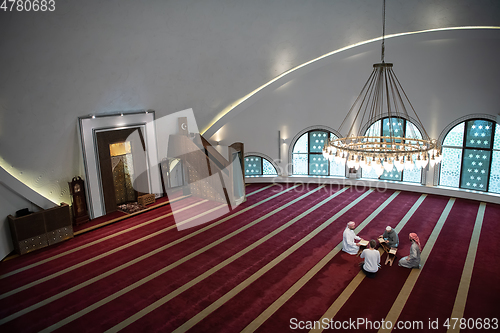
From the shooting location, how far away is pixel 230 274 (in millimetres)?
6402

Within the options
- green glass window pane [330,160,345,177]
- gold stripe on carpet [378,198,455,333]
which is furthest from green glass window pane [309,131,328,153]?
gold stripe on carpet [378,198,455,333]

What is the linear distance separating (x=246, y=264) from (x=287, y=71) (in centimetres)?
542

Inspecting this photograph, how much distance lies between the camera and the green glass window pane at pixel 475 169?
9711 mm

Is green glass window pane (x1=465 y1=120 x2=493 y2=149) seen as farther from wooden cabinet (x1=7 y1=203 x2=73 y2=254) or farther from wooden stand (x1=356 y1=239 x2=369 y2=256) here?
wooden cabinet (x1=7 y1=203 x2=73 y2=254)

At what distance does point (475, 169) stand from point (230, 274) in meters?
7.90

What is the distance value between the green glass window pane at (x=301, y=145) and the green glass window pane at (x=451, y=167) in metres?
4.20

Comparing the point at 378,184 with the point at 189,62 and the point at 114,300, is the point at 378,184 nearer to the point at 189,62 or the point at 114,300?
the point at 189,62

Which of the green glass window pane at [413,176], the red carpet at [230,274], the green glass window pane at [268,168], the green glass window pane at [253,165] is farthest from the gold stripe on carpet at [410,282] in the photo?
the green glass window pane at [253,165]

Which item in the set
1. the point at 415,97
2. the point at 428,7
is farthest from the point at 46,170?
the point at 415,97

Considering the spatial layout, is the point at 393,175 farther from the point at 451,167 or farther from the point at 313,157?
the point at 313,157

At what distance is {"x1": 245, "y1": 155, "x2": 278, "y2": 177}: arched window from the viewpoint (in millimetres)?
12320

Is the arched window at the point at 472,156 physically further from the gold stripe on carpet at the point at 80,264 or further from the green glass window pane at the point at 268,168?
the gold stripe on carpet at the point at 80,264

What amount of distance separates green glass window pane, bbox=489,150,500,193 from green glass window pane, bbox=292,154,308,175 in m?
5.37

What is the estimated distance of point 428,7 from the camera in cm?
742
